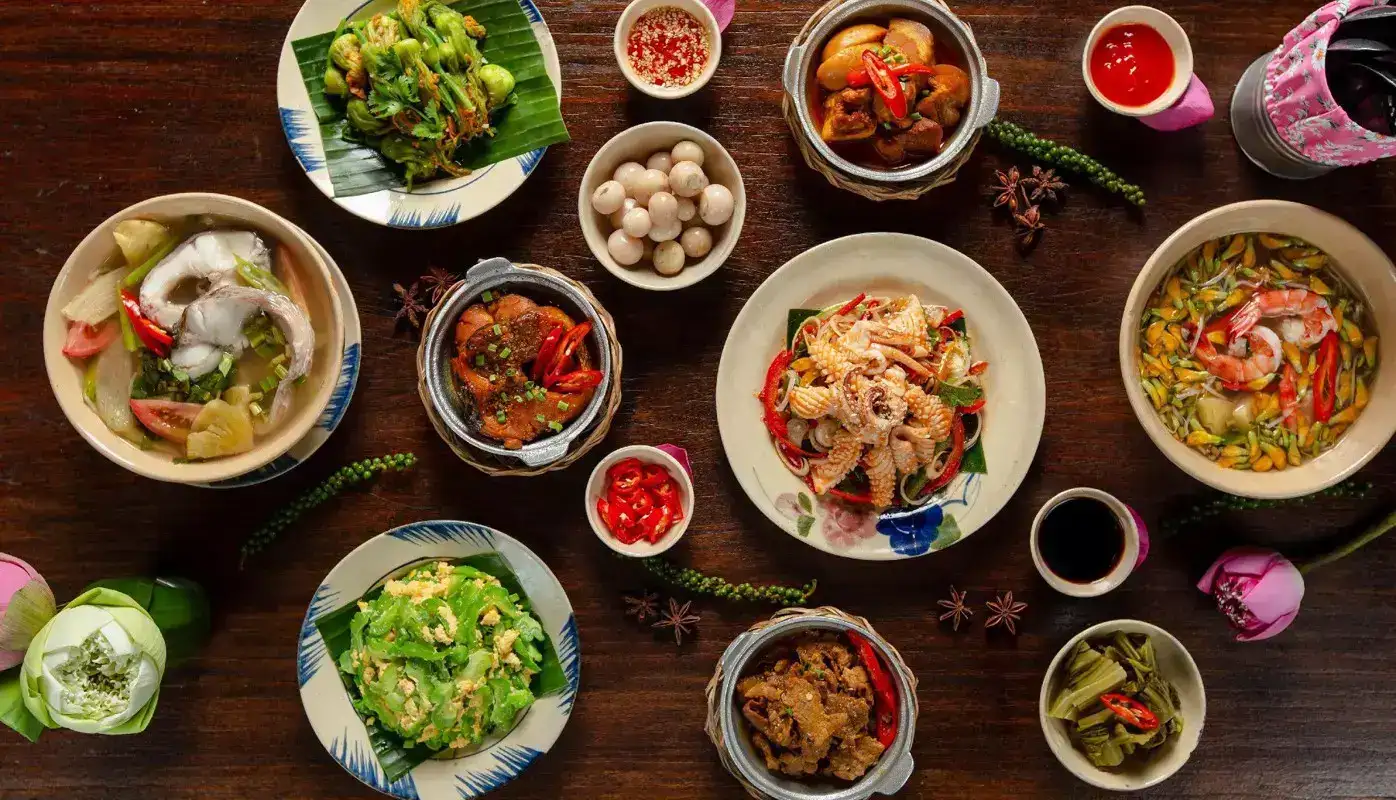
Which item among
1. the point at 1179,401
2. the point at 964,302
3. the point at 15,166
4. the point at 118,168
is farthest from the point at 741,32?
the point at 15,166

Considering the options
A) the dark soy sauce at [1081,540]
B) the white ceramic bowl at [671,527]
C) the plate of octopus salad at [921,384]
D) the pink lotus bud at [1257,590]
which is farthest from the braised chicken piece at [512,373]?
the pink lotus bud at [1257,590]

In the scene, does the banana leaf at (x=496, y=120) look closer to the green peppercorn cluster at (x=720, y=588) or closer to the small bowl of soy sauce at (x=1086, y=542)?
the green peppercorn cluster at (x=720, y=588)

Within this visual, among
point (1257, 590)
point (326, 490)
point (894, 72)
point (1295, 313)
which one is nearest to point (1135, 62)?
point (894, 72)

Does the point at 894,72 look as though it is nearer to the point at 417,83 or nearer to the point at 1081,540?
the point at 417,83

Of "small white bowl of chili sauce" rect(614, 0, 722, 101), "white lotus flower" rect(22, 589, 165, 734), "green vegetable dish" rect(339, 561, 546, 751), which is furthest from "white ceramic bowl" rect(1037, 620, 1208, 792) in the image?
"white lotus flower" rect(22, 589, 165, 734)

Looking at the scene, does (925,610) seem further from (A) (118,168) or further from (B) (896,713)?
(A) (118,168)
